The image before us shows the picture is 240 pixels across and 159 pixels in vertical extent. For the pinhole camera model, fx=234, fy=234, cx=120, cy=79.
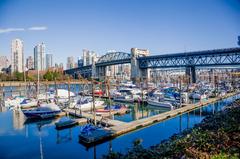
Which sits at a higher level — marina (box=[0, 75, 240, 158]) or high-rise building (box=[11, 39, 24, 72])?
high-rise building (box=[11, 39, 24, 72])

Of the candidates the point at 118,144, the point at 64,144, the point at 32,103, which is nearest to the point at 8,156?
the point at 64,144

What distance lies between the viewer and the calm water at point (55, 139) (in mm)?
20328

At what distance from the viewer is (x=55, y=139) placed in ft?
79.6

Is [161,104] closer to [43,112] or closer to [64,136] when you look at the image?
[43,112]

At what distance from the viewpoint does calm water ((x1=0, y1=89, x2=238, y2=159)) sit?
2033cm

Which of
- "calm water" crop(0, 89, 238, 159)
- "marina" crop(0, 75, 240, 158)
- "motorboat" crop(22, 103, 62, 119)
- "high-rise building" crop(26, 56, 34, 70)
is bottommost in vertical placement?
"calm water" crop(0, 89, 238, 159)

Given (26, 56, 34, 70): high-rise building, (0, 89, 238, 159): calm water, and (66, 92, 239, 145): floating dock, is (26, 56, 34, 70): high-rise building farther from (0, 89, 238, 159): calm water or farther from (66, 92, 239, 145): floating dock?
(66, 92, 239, 145): floating dock

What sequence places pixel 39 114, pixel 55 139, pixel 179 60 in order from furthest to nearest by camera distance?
pixel 179 60 < pixel 39 114 < pixel 55 139

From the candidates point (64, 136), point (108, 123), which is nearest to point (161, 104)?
point (108, 123)

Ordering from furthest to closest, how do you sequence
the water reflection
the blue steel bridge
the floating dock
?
1. the blue steel bridge
2. the water reflection
3. the floating dock

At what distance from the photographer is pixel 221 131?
54.0 feet

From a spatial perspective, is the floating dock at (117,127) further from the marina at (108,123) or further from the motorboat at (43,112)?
the motorboat at (43,112)

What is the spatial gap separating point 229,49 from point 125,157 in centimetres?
8531

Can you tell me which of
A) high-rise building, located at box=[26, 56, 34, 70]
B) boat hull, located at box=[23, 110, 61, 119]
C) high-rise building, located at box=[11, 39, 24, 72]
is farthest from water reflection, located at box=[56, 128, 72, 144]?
high-rise building, located at box=[26, 56, 34, 70]
